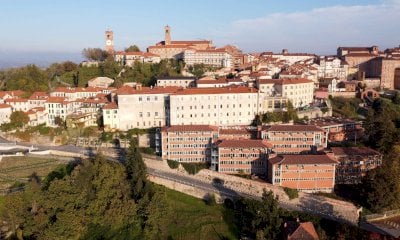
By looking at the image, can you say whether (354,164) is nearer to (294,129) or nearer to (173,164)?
(294,129)

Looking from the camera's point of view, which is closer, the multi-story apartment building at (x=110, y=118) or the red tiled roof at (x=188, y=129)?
the red tiled roof at (x=188, y=129)

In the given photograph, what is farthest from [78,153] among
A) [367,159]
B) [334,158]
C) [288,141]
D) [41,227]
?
[367,159]

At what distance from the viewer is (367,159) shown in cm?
3891

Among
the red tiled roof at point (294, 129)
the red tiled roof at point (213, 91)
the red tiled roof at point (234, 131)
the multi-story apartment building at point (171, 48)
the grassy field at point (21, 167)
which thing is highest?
the multi-story apartment building at point (171, 48)

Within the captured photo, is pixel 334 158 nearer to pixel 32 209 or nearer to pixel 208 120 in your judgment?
pixel 208 120

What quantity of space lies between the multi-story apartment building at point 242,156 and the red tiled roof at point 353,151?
6.55 m

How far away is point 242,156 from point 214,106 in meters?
9.50

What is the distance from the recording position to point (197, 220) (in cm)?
3381

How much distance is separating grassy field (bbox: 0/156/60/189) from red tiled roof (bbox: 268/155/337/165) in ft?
73.3

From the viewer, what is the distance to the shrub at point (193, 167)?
40.5 m

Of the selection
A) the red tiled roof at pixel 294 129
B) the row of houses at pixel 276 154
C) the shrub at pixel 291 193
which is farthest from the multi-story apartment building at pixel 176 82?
the shrub at pixel 291 193

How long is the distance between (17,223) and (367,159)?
31.3m

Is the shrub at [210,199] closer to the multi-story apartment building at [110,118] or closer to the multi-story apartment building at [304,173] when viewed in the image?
the multi-story apartment building at [304,173]

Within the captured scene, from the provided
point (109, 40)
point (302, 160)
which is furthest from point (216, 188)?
point (109, 40)
